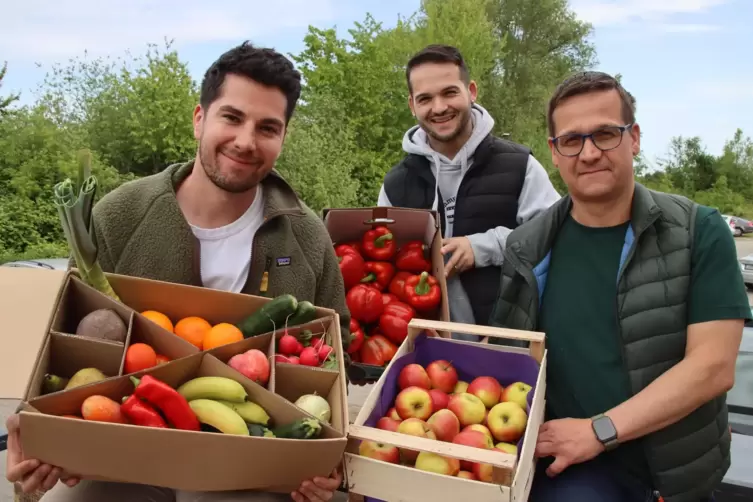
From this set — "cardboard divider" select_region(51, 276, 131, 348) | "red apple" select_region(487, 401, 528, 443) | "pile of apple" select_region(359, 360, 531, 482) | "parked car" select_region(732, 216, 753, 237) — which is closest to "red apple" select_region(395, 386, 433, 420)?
"pile of apple" select_region(359, 360, 531, 482)

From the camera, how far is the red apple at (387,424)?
1.76 m

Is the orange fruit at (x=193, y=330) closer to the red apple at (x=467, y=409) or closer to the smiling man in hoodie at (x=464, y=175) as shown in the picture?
the red apple at (x=467, y=409)

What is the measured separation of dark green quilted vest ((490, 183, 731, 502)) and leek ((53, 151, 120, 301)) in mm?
1685

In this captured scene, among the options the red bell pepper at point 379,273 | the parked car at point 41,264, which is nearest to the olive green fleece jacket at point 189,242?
the red bell pepper at point 379,273

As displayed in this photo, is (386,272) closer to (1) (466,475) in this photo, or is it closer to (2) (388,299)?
(2) (388,299)

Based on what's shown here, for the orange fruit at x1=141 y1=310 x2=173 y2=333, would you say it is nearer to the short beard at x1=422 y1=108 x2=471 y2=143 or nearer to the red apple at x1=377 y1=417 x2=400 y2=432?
the red apple at x1=377 y1=417 x2=400 y2=432

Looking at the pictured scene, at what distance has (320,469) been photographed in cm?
148

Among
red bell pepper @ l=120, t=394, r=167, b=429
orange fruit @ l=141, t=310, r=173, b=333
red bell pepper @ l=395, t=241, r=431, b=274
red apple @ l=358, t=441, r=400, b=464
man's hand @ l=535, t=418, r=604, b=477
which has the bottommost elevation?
man's hand @ l=535, t=418, r=604, b=477

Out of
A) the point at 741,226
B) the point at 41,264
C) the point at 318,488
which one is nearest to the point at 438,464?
the point at 318,488

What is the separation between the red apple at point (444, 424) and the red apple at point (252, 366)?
553mm

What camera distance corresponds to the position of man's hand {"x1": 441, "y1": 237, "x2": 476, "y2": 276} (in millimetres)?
2738

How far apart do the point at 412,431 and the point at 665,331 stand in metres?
0.92

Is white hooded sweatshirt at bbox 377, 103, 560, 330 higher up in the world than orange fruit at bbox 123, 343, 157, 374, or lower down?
higher up

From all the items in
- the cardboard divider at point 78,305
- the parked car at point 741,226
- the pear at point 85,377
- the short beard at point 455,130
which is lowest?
the pear at point 85,377
